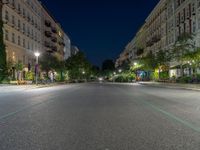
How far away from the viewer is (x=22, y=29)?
60281 mm

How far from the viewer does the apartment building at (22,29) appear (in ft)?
169

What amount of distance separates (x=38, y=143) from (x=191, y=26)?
48935 mm

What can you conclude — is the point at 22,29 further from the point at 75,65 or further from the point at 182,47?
the point at 75,65

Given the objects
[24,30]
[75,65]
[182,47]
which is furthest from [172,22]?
[75,65]

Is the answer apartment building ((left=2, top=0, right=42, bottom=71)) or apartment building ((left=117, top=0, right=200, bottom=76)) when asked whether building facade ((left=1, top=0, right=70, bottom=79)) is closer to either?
apartment building ((left=2, top=0, right=42, bottom=71))

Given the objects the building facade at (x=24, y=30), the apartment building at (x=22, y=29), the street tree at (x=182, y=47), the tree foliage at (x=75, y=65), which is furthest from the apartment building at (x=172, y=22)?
the apartment building at (x=22, y=29)

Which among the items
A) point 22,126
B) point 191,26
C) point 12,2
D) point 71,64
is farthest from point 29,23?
point 22,126

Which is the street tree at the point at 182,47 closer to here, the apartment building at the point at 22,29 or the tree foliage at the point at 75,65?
the apartment building at the point at 22,29

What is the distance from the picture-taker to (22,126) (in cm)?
853

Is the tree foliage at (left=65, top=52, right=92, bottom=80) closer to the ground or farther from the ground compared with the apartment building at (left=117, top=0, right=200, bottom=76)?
closer to the ground

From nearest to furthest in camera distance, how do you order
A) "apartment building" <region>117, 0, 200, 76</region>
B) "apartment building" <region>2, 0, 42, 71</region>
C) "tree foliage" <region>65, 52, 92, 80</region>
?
"apartment building" <region>117, 0, 200, 76</region> → "apartment building" <region>2, 0, 42, 71</region> → "tree foliage" <region>65, 52, 92, 80</region>

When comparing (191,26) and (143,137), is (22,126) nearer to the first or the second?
(143,137)

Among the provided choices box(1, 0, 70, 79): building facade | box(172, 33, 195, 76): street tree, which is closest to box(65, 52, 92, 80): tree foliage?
box(1, 0, 70, 79): building facade

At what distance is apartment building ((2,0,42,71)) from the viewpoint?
51.7 metres
